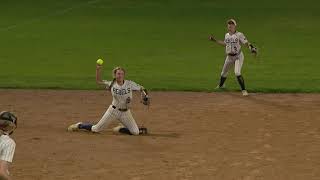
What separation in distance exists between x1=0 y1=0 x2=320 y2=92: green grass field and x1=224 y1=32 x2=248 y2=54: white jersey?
186cm

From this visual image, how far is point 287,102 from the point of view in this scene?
2103 centimetres

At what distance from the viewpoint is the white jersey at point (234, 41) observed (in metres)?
22.4

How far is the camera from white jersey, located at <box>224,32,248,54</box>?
22.4 m

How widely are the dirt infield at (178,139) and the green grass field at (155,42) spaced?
2.80 m

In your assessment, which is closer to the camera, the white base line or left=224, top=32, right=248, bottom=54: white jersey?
left=224, top=32, right=248, bottom=54: white jersey

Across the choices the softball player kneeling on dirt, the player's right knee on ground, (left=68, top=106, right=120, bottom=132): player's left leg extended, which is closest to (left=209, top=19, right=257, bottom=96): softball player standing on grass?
the softball player kneeling on dirt

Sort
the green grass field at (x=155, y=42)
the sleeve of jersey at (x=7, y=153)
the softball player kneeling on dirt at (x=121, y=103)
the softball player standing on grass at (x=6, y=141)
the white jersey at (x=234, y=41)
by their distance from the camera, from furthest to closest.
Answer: the green grass field at (x=155, y=42), the white jersey at (x=234, y=41), the softball player kneeling on dirt at (x=121, y=103), the sleeve of jersey at (x=7, y=153), the softball player standing on grass at (x=6, y=141)

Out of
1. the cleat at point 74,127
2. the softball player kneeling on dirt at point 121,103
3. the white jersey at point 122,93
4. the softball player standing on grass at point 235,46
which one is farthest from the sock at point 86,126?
the softball player standing on grass at point 235,46

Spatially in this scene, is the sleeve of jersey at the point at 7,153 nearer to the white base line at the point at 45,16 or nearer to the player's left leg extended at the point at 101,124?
the player's left leg extended at the point at 101,124

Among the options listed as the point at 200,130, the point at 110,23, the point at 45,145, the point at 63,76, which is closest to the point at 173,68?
the point at 63,76

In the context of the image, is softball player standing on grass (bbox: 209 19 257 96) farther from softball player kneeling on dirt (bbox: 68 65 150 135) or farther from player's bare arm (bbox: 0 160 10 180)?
player's bare arm (bbox: 0 160 10 180)

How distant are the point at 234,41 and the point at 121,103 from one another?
7230mm

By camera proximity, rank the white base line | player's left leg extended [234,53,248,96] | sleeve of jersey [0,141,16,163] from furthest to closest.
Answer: the white base line → player's left leg extended [234,53,248,96] → sleeve of jersey [0,141,16,163]

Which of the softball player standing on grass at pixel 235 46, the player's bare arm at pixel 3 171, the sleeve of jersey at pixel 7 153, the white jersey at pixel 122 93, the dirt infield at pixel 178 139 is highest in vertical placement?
the softball player standing on grass at pixel 235 46
